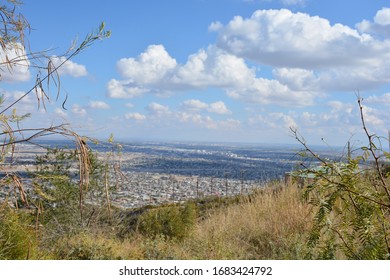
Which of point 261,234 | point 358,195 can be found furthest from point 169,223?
point 358,195

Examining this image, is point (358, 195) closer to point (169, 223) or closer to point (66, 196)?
point (169, 223)

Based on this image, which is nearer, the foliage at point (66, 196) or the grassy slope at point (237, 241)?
the grassy slope at point (237, 241)

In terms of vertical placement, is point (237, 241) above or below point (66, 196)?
below

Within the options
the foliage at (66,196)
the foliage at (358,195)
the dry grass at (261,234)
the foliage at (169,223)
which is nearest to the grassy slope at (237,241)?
the dry grass at (261,234)

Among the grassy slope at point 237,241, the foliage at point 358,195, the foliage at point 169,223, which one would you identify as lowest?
the foliage at point 169,223

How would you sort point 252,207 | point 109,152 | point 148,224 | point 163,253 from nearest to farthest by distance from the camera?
point 109,152 < point 163,253 < point 252,207 < point 148,224

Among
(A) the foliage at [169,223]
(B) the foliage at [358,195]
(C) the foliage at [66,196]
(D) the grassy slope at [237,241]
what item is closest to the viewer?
(B) the foliage at [358,195]

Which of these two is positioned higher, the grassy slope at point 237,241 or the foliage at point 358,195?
Answer: the foliage at point 358,195

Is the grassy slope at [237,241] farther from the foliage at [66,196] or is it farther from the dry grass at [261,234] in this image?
the foliage at [66,196]

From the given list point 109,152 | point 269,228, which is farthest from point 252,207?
point 109,152
